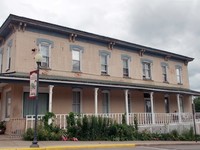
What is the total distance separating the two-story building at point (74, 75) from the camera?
53.8ft

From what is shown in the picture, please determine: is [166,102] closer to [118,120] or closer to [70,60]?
[118,120]

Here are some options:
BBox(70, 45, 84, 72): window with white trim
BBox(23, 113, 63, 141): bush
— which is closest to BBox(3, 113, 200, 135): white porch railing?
BBox(23, 113, 63, 141): bush

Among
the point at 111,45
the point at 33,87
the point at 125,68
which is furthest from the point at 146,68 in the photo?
the point at 33,87

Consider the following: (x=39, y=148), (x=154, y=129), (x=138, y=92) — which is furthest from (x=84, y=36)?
(x=39, y=148)

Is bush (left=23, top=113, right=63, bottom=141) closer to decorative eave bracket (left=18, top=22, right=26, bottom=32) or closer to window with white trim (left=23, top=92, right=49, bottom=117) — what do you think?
window with white trim (left=23, top=92, right=49, bottom=117)

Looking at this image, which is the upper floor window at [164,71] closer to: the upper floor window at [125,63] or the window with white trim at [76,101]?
→ the upper floor window at [125,63]

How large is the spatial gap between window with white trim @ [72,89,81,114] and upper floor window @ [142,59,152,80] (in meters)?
8.00

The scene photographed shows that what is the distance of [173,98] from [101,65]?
9.65 metres

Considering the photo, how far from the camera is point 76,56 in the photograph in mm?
19812

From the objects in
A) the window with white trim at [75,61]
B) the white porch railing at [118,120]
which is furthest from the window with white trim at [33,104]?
the window with white trim at [75,61]

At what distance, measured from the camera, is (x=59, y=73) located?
723 inches

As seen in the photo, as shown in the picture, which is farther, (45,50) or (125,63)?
(125,63)

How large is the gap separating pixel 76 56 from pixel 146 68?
26.7 feet

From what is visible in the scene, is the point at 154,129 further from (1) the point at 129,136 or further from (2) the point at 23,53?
(2) the point at 23,53
